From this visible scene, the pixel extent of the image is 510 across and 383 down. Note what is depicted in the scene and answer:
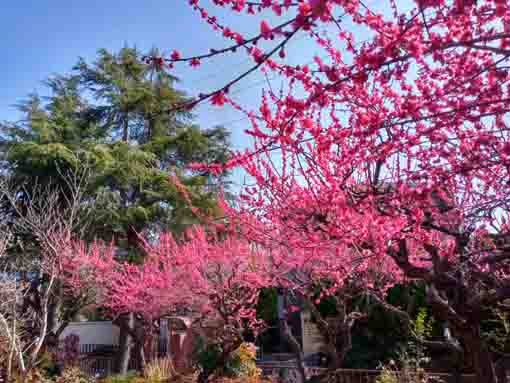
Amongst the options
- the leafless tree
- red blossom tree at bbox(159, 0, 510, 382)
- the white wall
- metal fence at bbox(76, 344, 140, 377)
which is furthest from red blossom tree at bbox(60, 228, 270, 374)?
the white wall

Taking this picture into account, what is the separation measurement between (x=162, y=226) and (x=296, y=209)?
10453mm

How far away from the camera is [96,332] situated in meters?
18.4

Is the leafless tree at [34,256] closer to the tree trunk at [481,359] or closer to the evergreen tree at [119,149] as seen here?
the evergreen tree at [119,149]

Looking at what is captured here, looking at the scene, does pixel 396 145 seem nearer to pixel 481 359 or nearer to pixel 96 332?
pixel 481 359

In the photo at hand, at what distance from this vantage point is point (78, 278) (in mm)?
11102

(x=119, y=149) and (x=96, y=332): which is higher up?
(x=119, y=149)

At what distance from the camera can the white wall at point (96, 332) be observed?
59.6 feet

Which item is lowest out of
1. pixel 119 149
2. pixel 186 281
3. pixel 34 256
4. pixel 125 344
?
pixel 125 344

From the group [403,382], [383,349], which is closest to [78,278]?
[383,349]

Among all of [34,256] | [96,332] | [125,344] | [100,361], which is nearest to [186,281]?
[125,344]

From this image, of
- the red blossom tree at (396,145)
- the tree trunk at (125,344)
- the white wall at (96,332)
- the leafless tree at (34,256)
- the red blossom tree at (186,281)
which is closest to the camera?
the red blossom tree at (396,145)

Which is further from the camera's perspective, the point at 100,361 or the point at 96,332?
the point at 96,332

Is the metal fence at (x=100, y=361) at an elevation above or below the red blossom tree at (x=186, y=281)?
below

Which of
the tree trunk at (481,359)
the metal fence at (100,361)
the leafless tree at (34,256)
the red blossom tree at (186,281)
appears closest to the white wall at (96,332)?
the metal fence at (100,361)
